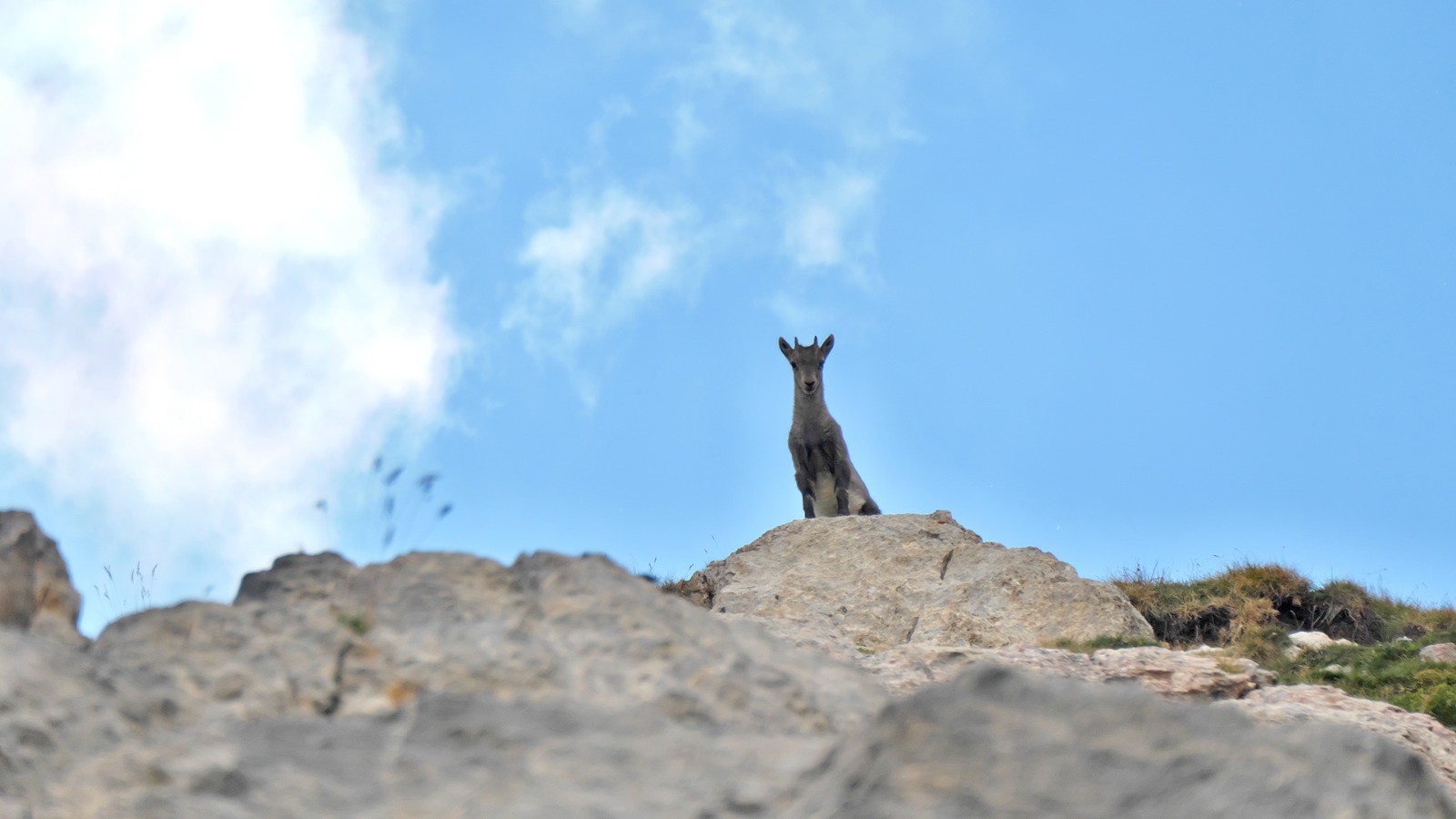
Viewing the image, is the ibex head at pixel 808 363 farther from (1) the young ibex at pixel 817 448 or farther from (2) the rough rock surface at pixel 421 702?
(2) the rough rock surface at pixel 421 702

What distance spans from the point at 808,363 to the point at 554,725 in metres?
19.6

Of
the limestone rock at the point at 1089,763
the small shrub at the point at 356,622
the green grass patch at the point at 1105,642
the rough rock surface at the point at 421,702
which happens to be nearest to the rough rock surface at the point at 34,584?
the rough rock surface at the point at 421,702

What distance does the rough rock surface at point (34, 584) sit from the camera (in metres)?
3.80

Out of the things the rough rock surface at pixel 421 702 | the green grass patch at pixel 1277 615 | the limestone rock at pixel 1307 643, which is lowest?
the rough rock surface at pixel 421 702

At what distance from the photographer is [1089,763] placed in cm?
269

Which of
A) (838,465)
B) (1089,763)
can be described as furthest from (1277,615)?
(1089,763)

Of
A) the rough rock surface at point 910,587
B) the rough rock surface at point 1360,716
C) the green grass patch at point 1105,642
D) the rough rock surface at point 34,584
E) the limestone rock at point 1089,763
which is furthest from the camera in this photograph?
the rough rock surface at point 910,587

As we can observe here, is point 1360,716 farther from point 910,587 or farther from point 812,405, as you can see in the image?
point 812,405

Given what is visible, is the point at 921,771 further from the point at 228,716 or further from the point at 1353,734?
the point at 228,716

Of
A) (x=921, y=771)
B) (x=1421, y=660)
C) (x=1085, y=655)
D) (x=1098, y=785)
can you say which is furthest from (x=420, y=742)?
(x=1421, y=660)

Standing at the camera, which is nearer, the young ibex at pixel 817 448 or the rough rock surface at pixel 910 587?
the rough rock surface at pixel 910 587

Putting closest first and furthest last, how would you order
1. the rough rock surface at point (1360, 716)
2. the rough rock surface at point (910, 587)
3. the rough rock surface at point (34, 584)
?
the rough rock surface at point (34, 584)
the rough rock surface at point (1360, 716)
the rough rock surface at point (910, 587)

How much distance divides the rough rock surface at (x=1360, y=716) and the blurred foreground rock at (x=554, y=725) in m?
5.41

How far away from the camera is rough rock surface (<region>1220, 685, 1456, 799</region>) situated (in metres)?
7.98
